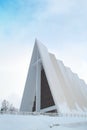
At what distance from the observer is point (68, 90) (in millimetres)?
25875

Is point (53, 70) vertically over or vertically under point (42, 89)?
over

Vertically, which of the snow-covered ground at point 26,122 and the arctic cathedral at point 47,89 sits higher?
the arctic cathedral at point 47,89

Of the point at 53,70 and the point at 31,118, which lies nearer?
the point at 31,118

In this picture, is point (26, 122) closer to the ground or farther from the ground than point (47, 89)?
closer to the ground

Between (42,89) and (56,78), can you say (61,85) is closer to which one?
(56,78)

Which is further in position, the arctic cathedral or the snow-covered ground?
the arctic cathedral

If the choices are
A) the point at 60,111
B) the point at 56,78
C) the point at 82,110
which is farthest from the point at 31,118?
the point at 82,110

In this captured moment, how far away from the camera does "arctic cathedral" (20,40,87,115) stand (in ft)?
76.6

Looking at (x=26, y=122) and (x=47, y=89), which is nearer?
(x=26, y=122)

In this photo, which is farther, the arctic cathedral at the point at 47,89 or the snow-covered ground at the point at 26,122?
the arctic cathedral at the point at 47,89

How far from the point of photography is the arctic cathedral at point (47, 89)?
76.6ft

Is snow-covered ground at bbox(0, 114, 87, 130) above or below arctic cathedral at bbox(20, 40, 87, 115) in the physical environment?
below

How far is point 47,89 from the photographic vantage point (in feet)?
84.5

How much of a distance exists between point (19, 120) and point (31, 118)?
1298 millimetres
